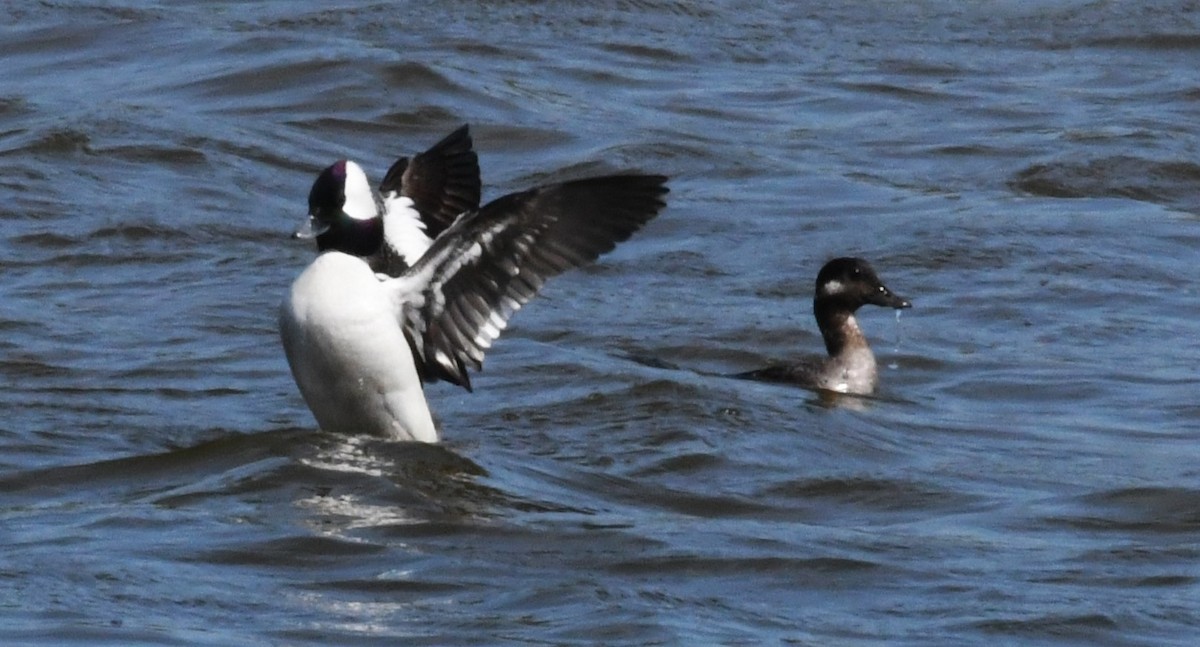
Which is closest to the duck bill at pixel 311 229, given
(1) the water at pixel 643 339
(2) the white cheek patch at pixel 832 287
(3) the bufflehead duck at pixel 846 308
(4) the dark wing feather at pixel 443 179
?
(1) the water at pixel 643 339

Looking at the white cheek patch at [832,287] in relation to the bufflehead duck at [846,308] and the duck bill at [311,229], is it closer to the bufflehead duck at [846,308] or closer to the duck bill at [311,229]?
the bufflehead duck at [846,308]

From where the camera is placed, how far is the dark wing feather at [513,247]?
8.88 metres

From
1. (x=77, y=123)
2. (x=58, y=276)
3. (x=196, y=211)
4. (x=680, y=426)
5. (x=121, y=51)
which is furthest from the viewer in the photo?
(x=121, y=51)

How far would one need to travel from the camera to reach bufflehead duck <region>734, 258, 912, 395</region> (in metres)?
12.0

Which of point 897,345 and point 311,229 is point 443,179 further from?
point 897,345

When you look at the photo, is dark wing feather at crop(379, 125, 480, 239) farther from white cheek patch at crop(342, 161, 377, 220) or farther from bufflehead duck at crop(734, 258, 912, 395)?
bufflehead duck at crop(734, 258, 912, 395)

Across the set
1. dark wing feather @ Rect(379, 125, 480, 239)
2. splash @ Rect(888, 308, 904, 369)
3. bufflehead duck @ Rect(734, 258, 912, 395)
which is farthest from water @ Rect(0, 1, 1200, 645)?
dark wing feather @ Rect(379, 125, 480, 239)

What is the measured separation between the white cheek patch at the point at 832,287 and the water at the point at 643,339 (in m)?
0.48

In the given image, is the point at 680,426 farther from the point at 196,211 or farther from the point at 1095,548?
the point at 196,211

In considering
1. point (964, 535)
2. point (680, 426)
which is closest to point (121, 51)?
point (680, 426)

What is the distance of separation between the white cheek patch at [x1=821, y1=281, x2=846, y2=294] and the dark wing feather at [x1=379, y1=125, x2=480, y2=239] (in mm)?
2302

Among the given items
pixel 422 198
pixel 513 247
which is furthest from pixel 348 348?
pixel 422 198

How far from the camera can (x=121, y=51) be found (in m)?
18.0

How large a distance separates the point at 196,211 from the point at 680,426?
4.82 metres
